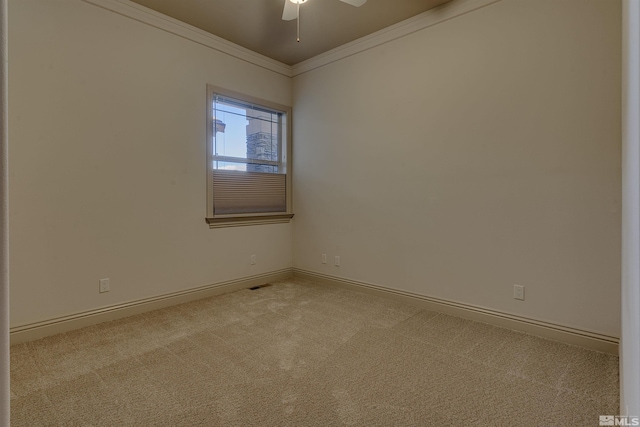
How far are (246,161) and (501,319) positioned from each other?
10.3ft

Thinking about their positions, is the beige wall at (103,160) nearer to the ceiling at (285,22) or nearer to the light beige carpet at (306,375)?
the ceiling at (285,22)

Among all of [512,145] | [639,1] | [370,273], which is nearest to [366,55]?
[512,145]

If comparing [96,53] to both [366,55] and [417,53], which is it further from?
Answer: [417,53]

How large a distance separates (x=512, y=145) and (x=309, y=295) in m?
2.46

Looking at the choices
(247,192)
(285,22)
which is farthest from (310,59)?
(247,192)

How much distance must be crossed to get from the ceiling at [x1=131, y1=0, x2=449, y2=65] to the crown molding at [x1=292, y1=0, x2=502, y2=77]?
0.19ft

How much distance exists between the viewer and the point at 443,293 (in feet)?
10.3

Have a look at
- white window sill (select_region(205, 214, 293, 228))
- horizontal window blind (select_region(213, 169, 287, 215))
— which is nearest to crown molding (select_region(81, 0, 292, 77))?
horizontal window blind (select_region(213, 169, 287, 215))

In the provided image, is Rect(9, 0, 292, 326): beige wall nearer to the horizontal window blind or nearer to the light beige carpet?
the horizontal window blind

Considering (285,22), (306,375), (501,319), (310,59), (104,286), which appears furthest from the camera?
(310,59)

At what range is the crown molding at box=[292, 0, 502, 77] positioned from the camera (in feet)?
9.56

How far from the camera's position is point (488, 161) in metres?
2.82

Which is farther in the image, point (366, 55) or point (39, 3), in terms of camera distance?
point (366, 55)

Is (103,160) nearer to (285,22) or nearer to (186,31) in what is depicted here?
(186,31)
